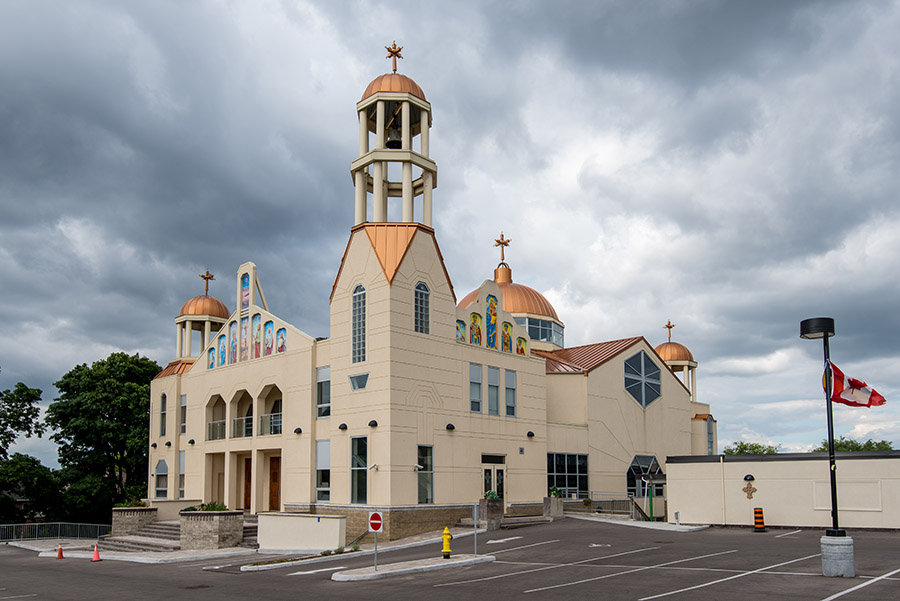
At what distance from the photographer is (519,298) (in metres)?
48.2

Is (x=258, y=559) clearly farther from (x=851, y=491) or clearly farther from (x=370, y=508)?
(x=851, y=491)

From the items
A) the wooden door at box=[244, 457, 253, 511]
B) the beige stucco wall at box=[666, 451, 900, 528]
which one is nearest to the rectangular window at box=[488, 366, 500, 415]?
the beige stucco wall at box=[666, 451, 900, 528]

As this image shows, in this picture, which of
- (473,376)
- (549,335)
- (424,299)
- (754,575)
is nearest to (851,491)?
(754,575)

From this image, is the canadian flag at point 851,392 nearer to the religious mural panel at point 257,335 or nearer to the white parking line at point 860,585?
the white parking line at point 860,585

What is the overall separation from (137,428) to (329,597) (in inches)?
1393

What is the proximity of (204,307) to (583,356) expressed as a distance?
71.8 ft

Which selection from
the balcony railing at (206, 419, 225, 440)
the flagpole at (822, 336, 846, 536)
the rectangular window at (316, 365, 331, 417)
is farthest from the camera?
the balcony railing at (206, 419, 225, 440)

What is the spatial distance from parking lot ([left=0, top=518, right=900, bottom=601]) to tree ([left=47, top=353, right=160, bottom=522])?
20.2 metres

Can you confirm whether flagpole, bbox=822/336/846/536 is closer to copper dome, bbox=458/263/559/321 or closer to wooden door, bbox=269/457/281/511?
wooden door, bbox=269/457/281/511

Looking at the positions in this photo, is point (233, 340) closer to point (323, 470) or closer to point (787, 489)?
point (323, 470)

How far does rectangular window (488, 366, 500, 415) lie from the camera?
33.6 meters

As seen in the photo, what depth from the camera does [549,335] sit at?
48062mm

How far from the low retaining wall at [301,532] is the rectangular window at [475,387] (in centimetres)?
820

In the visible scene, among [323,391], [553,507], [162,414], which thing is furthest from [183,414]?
[553,507]
